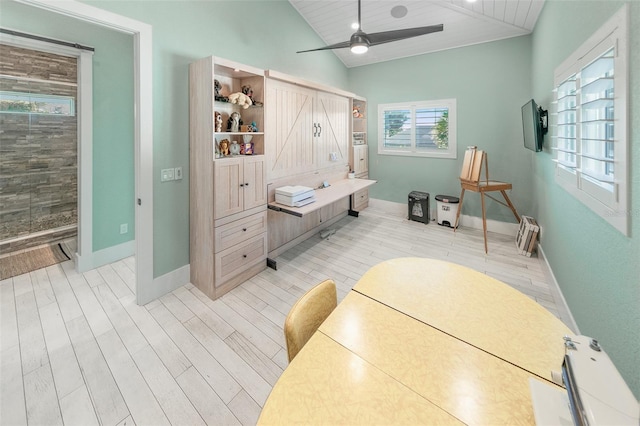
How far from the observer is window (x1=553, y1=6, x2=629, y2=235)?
1.32 metres

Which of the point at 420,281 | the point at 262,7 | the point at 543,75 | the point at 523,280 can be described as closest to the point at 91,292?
the point at 420,281

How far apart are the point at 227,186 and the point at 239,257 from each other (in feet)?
2.59

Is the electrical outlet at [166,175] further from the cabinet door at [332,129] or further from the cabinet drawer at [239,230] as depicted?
the cabinet door at [332,129]

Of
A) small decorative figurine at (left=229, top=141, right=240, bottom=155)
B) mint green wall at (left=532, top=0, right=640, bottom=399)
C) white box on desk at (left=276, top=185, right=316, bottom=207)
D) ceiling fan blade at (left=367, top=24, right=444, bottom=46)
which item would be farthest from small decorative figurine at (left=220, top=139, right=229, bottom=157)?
mint green wall at (left=532, top=0, right=640, bottom=399)

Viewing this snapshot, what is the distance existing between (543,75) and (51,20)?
541 centimetres

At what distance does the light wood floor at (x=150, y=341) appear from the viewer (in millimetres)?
1623

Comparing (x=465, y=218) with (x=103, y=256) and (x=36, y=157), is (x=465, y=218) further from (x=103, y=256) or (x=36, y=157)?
(x=36, y=157)

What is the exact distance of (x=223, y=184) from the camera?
2.70 m

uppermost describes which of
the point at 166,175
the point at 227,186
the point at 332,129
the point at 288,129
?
the point at 332,129

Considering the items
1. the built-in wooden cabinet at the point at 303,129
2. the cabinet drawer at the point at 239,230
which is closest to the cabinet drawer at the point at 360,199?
the built-in wooden cabinet at the point at 303,129

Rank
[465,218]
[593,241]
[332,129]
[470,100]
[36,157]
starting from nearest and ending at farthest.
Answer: [593,241] → [36,157] → [470,100] → [332,129] → [465,218]

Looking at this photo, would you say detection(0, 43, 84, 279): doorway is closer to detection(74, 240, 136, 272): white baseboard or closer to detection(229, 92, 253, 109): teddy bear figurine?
detection(74, 240, 136, 272): white baseboard

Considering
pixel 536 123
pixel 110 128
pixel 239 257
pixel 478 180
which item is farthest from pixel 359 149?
pixel 110 128

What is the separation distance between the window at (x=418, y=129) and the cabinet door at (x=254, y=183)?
11.0ft
